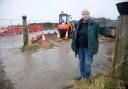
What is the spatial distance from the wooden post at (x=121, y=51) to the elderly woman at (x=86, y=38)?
1.02 meters

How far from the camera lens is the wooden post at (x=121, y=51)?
4.99 meters

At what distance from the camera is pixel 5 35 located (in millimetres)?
25922

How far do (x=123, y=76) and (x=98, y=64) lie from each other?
3.70m

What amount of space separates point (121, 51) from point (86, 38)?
59.4 inches

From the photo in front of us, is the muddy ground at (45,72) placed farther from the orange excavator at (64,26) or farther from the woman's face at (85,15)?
the orange excavator at (64,26)

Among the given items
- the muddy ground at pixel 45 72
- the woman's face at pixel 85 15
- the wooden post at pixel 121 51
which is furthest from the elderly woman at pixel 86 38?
the wooden post at pixel 121 51

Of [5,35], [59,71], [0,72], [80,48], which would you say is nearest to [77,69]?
[59,71]

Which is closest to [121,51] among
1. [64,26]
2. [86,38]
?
[86,38]

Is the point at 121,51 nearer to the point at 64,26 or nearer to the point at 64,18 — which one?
the point at 64,26

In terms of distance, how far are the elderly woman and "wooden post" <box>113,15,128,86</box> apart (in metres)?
1.02

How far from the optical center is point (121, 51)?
5.06 metres

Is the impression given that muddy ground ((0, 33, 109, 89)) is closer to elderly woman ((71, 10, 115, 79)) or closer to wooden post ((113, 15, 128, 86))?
elderly woman ((71, 10, 115, 79))

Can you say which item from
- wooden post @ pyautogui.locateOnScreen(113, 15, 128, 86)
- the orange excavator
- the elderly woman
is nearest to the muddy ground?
the elderly woman

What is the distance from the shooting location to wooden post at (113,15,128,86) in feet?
16.4
